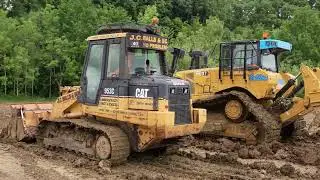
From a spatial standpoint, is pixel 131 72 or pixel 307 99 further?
pixel 307 99

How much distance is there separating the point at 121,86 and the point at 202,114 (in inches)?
71.4

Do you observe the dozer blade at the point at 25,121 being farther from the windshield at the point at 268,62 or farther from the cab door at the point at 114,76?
the windshield at the point at 268,62

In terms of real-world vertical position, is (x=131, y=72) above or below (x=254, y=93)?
above

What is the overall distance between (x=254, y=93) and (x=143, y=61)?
439cm

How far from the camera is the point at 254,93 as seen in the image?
13922mm

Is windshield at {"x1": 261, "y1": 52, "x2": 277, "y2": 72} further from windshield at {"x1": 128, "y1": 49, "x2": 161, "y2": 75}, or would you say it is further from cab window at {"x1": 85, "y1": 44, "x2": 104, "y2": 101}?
cab window at {"x1": 85, "y1": 44, "x2": 104, "y2": 101}

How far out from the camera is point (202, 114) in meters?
10.8

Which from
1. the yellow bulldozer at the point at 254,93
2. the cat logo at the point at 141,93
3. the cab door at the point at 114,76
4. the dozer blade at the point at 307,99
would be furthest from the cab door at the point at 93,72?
the dozer blade at the point at 307,99

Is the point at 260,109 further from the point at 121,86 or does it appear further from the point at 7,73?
the point at 7,73

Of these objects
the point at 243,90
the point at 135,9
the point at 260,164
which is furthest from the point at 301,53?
the point at 260,164

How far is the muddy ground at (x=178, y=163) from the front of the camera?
9.60 meters

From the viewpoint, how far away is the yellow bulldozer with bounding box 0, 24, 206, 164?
9.95m

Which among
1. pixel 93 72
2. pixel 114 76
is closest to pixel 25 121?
pixel 93 72

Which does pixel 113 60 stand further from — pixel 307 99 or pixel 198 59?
pixel 198 59
